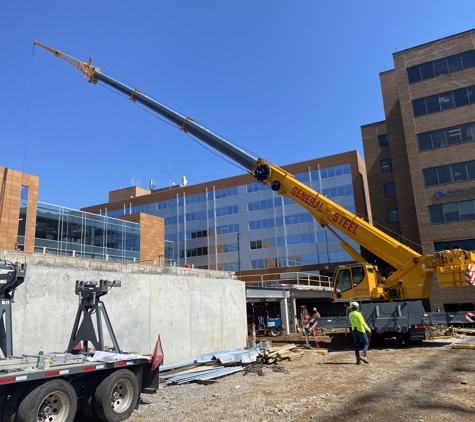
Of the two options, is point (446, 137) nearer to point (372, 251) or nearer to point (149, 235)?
point (372, 251)

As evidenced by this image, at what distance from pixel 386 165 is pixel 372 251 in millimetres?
27883

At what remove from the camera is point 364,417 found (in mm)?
6930

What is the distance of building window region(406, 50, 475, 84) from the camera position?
3431 centimetres

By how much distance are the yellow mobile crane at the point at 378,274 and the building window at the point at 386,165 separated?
1059 inches

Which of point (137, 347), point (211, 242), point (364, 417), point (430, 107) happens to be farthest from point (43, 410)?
point (211, 242)

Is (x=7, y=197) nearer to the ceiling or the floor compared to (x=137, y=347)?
nearer to the ceiling

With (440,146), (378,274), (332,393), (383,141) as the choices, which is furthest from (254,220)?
(332,393)

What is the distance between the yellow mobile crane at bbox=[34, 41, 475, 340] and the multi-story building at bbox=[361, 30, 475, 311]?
57.4 ft

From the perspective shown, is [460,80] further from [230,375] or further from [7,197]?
[7,197]

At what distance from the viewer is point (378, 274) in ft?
57.5

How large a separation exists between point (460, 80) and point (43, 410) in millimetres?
38086

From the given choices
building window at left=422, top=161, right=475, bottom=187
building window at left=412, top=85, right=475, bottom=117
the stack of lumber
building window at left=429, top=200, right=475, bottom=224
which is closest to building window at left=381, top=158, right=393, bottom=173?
building window at left=412, top=85, right=475, bottom=117

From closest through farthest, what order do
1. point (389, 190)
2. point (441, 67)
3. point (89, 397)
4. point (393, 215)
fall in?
point (89, 397) < point (441, 67) < point (393, 215) < point (389, 190)

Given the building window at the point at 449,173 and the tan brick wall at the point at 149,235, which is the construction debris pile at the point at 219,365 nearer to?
the building window at the point at 449,173
